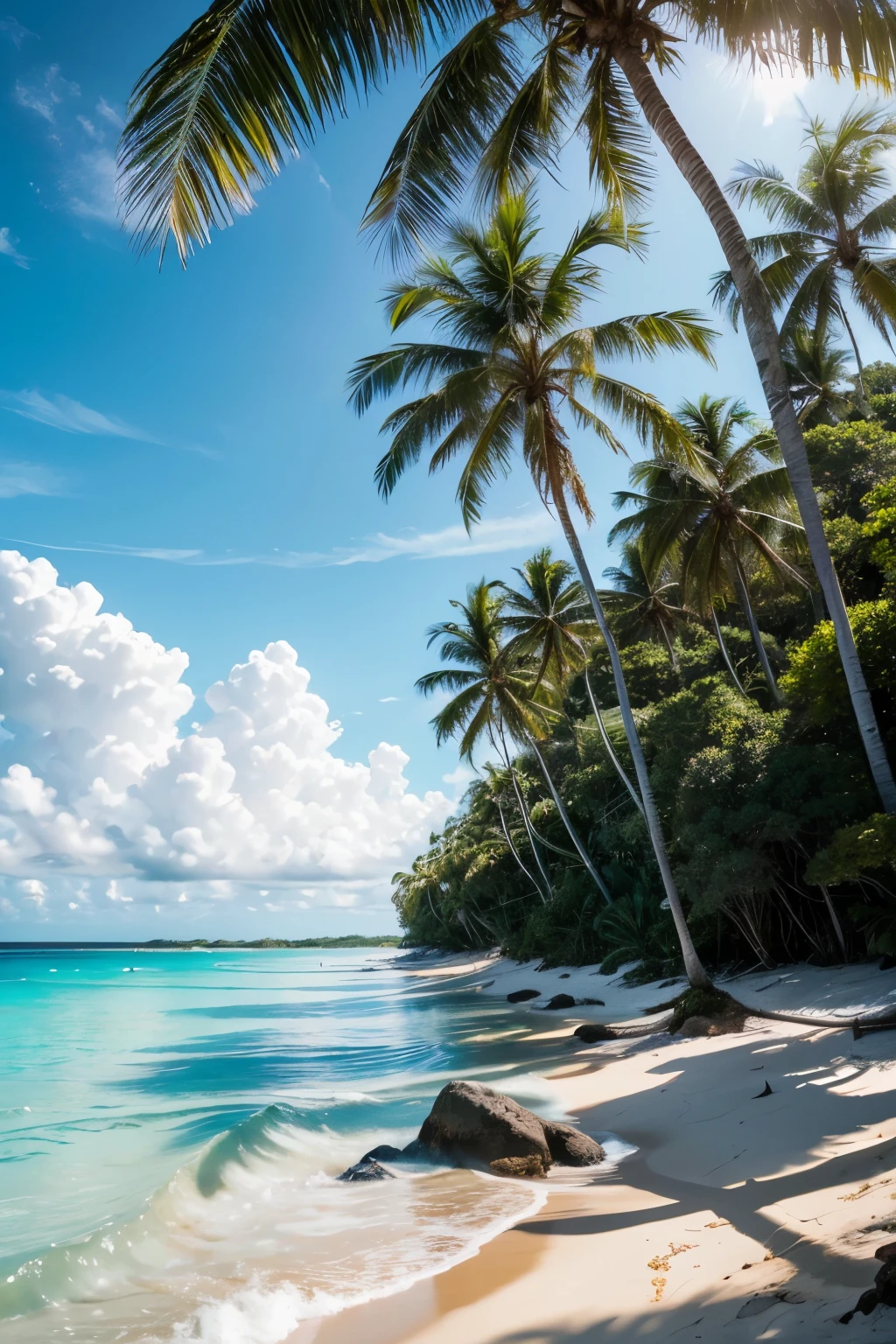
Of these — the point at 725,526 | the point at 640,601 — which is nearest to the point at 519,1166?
the point at 725,526

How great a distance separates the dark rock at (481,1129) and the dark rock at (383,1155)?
0.88 ft

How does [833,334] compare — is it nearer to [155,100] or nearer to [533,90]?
[533,90]

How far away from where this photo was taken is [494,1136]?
6.87 metres

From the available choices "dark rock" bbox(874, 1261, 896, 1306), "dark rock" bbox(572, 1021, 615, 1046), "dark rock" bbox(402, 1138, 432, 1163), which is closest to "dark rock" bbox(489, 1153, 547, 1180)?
"dark rock" bbox(402, 1138, 432, 1163)

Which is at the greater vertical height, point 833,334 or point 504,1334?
point 833,334

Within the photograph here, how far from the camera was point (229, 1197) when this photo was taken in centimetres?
705

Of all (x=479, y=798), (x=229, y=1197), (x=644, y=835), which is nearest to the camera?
(x=229, y=1197)

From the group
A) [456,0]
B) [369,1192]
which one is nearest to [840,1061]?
[369,1192]

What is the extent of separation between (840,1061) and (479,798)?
3065cm

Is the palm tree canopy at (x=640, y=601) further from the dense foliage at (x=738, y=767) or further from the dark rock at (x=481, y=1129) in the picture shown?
the dark rock at (x=481, y=1129)

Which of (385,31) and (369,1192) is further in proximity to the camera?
(369,1192)

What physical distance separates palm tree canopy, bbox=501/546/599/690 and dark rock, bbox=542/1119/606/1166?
1627 cm

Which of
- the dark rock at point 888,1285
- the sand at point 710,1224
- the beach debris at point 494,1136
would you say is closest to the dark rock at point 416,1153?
the beach debris at point 494,1136

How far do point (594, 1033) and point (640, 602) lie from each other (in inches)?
592
